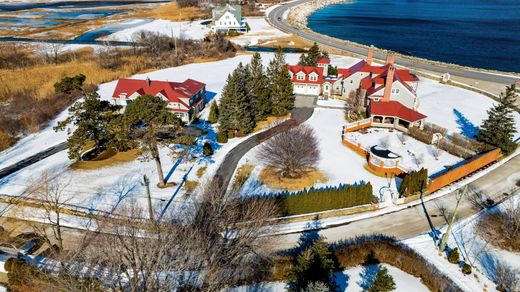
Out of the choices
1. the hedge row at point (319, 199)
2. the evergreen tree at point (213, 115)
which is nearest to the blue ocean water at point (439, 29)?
the evergreen tree at point (213, 115)

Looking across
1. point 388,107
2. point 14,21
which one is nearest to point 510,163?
point 388,107

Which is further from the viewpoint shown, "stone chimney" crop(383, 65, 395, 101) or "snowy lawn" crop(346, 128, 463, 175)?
"stone chimney" crop(383, 65, 395, 101)

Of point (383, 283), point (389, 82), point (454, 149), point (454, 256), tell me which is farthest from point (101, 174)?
point (454, 149)

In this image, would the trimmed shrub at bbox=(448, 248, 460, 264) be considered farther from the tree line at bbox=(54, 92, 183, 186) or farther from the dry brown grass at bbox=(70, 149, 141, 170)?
the dry brown grass at bbox=(70, 149, 141, 170)

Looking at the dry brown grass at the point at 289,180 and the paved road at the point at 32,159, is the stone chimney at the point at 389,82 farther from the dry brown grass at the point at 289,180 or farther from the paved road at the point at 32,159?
the paved road at the point at 32,159

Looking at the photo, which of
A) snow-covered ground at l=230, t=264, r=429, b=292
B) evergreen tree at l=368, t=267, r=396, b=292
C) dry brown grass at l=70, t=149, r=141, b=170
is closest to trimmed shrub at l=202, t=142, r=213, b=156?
dry brown grass at l=70, t=149, r=141, b=170

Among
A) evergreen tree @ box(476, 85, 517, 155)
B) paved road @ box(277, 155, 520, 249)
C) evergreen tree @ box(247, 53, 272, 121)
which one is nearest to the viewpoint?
paved road @ box(277, 155, 520, 249)

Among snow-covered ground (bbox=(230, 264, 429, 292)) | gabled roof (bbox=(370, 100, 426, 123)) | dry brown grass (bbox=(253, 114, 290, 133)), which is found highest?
gabled roof (bbox=(370, 100, 426, 123))
